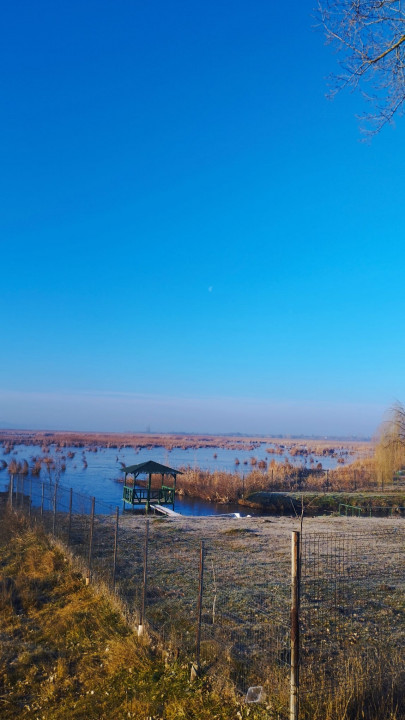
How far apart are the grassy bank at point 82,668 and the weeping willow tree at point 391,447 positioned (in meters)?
36.1

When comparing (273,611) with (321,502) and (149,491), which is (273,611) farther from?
(321,502)

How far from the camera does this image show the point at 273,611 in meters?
8.38

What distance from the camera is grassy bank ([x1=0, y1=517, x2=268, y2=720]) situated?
5238mm

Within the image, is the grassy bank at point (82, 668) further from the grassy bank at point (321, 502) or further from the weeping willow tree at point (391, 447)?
the weeping willow tree at point (391, 447)

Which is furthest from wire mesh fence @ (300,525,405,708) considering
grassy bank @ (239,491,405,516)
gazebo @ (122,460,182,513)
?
grassy bank @ (239,491,405,516)

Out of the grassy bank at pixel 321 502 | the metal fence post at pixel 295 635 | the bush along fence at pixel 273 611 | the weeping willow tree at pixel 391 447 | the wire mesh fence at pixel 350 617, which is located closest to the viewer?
the metal fence post at pixel 295 635

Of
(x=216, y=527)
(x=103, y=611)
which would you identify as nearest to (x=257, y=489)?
(x=216, y=527)

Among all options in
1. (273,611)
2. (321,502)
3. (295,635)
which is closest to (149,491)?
(321,502)

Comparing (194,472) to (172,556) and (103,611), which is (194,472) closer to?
(172,556)

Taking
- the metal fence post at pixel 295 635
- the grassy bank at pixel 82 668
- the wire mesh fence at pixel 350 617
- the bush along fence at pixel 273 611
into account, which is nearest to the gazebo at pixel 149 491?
the bush along fence at pixel 273 611

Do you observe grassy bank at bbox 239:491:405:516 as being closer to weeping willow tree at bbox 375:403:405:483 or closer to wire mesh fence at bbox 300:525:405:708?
weeping willow tree at bbox 375:403:405:483

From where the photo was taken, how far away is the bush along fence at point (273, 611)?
4867mm

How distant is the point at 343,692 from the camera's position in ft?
15.6

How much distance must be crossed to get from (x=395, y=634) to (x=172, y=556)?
20.8 feet
